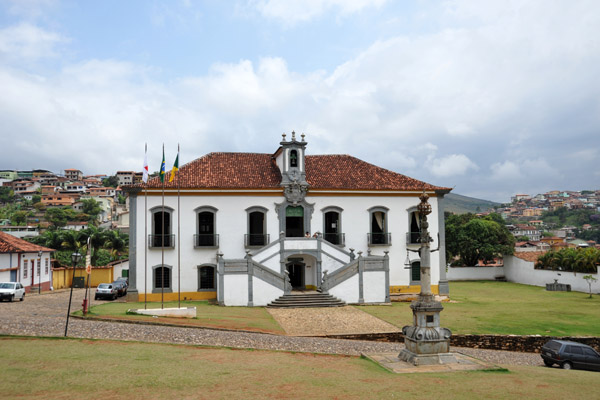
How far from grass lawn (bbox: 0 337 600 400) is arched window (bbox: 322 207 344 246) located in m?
15.9

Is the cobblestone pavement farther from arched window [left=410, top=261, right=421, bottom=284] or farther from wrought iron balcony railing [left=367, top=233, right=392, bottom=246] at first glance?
wrought iron balcony railing [left=367, top=233, right=392, bottom=246]

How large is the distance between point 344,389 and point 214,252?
18.6m

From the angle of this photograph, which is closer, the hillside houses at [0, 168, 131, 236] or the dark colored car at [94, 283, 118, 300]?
the dark colored car at [94, 283, 118, 300]

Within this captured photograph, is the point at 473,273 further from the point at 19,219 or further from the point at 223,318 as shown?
the point at 19,219

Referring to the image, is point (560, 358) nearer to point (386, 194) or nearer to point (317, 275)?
point (317, 275)

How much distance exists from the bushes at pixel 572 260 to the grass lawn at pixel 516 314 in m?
2.80

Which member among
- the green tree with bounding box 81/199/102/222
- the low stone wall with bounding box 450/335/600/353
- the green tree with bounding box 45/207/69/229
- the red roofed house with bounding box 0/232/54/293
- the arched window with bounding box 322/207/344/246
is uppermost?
the green tree with bounding box 81/199/102/222

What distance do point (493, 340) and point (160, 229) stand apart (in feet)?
57.4

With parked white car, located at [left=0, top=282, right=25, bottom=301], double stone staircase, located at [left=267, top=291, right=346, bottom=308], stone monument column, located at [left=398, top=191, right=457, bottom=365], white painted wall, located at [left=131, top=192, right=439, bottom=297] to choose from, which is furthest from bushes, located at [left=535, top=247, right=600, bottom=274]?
parked white car, located at [left=0, top=282, right=25, bottom=301]

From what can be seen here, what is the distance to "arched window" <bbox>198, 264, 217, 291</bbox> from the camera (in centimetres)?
2670

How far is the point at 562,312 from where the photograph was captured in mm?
23250

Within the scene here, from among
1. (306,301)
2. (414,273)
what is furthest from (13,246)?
(414,273)

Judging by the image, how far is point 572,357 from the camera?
48.6 feet

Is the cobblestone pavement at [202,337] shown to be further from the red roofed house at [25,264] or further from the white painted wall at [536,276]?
the white painted wall at [536,276]
